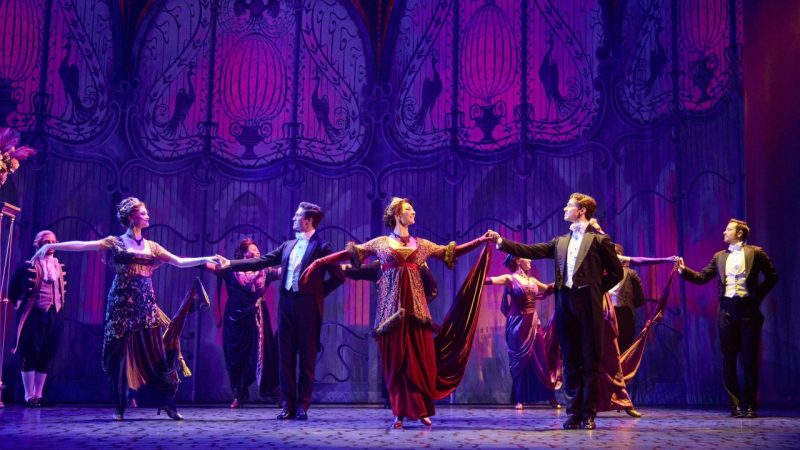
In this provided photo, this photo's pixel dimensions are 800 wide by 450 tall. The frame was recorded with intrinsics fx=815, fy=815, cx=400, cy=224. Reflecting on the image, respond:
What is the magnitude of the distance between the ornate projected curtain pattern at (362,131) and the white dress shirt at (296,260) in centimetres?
264

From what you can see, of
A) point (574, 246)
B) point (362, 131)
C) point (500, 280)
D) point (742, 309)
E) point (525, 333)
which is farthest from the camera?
point (362, 131)

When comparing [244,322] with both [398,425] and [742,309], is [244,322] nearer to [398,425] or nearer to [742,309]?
[398,425]

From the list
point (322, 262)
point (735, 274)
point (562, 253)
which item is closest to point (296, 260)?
point (322, 262)

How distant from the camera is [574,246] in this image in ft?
18.4

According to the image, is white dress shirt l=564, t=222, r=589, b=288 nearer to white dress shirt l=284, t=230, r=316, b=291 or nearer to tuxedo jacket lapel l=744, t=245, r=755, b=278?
tuxedo jacket lapel l=744, t=245, r=755, b=278

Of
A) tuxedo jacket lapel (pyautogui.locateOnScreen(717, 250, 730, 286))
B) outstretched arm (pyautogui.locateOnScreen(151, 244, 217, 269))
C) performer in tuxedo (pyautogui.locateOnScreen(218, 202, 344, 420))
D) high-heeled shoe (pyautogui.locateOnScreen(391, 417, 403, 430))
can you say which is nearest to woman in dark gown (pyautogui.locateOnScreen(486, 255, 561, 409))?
tuxedo jacket lapel (pyautogui.locateOnScreen(717, 250, 730, 286))

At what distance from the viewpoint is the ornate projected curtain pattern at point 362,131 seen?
8.57 meters

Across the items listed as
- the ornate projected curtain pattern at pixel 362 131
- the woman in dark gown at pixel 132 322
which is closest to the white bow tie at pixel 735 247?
the ornate projected curtain pattern at pixel 362 131

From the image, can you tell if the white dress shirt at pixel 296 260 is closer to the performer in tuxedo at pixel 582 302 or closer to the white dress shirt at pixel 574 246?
the performer in tuxedo at pixel 582 302

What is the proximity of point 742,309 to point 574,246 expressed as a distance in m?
1.94

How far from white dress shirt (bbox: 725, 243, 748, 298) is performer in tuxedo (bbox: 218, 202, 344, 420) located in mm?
3191

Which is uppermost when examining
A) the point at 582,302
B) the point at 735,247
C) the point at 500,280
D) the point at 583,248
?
→ the point at 735,247

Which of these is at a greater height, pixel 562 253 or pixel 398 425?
pixel 562 253

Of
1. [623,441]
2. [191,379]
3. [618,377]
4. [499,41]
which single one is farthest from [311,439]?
[499,41]
